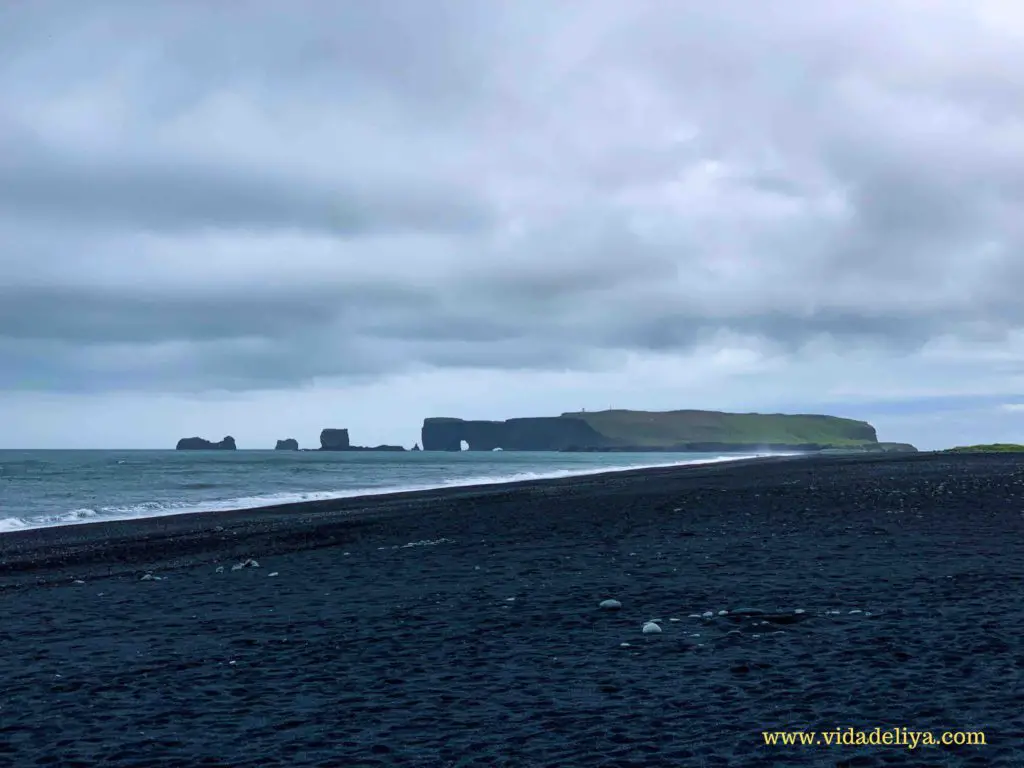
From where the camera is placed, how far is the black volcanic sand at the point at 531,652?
7.91m

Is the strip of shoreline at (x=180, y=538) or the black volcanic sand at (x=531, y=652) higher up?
the black volcanic sand at (x=531, y=652)

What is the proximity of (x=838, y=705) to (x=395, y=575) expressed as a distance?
1116 centimetres

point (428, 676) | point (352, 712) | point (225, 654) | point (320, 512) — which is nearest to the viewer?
point (352, 712)

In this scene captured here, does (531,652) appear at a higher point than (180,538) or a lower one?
higher

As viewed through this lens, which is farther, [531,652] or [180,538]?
[180,538]

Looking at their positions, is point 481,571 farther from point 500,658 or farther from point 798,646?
point 798,646

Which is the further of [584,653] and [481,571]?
[481,571]

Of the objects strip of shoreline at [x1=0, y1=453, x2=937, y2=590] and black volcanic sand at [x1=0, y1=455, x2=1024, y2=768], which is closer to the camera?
black volcanic sand at [x1=0, y1=455, x2=1024, y2=768]

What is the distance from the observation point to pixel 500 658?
10.8m

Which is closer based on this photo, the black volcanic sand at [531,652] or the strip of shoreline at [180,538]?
the black volcanic sand at [531,652]

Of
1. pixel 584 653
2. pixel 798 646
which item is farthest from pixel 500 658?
pixel 798 646

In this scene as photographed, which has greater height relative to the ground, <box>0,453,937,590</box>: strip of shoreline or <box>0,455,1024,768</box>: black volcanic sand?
<box>0,455,1024,768</box>: black volcanic sand

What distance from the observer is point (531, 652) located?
36.4ft

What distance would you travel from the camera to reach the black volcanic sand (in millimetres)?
7906
